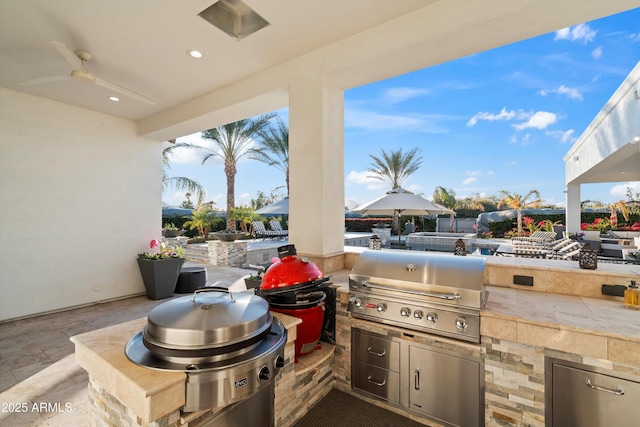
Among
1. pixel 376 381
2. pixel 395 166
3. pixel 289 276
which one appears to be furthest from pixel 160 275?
pixel 395 166

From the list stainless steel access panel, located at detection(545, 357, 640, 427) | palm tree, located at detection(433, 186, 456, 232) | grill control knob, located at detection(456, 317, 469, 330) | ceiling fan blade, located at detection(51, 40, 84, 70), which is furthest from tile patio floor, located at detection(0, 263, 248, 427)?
palm tree, located at detection(433, 186, 456, 232)

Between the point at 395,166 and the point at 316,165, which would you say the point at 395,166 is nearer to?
the point at 395,166

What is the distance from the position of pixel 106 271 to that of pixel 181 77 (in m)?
3.69

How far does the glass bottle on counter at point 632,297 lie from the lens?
1.79 m

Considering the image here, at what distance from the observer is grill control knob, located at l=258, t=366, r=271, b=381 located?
1.28 metres

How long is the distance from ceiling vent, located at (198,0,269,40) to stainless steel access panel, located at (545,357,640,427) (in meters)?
3.35

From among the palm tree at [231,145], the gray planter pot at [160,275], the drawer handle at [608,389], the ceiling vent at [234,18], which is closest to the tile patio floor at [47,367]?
the gray planter pot at [160,275]

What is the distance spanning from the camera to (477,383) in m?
1.79

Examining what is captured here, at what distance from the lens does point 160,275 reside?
16.6ft

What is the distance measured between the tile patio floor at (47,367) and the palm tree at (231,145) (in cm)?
681

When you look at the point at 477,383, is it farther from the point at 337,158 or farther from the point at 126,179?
the point at 126,179

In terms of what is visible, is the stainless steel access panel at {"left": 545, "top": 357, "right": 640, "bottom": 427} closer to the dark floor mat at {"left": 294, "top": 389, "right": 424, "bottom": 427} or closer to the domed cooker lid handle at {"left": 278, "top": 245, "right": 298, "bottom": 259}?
the dark floor mat at {"left": 294, "top": 389, "right": 424, "bottom": 427}

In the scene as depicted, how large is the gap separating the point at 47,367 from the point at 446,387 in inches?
148

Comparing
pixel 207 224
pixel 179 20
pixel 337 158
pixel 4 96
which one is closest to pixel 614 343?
pixel 337 158
